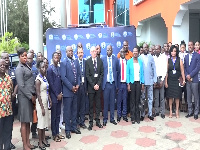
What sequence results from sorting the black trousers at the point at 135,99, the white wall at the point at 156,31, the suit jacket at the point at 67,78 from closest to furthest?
the suit jacket at the point at 67,78 < the black trousers at the point at 135,99 < the white wall at the point at 156,31

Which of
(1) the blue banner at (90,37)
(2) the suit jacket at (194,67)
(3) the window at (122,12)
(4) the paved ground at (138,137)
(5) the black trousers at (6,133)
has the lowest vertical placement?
(4) the paved ground at (138,137)

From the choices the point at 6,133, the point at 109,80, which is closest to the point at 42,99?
the point at 6,133

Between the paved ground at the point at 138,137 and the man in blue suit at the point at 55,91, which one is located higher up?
the man in blue suit at the point at 55,91

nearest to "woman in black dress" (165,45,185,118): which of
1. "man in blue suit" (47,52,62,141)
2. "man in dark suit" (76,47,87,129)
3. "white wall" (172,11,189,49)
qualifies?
"man in dark suit" (76,47,87,129)

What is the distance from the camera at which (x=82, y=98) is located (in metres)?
5.41

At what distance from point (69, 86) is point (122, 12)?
16.4 metres

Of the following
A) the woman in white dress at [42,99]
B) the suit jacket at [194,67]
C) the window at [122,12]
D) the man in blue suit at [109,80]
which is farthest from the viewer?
the window at [122,12]

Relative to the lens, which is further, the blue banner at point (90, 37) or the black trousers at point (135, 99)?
the blue banner at point (90, 37)

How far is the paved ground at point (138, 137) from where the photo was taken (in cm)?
444

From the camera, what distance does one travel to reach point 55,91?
4.61m

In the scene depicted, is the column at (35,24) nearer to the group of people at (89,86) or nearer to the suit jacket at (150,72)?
the group of people at (89,86)

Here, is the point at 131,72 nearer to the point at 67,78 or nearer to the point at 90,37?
the point at 67,78

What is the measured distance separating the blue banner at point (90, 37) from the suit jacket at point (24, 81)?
2980mm

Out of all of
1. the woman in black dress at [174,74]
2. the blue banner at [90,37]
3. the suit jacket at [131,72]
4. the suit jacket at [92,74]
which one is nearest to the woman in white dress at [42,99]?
the suit jacket at [92,74]
